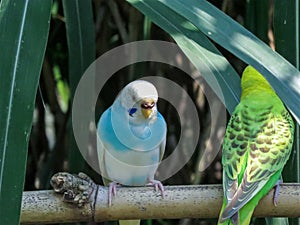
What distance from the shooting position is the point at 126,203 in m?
0.85

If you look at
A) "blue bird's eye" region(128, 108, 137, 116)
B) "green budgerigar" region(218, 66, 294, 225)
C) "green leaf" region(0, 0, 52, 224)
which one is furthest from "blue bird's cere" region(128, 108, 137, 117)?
"green leaf" region(0, 0, 52, 224)

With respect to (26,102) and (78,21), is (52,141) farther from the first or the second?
(26,102)

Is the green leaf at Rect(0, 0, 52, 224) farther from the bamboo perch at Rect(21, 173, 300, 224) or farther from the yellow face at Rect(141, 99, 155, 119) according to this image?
the yellow face at Rect(141, 99, 155, 119)

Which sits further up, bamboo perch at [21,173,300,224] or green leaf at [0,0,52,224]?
green leaf at [0,0,52,224]

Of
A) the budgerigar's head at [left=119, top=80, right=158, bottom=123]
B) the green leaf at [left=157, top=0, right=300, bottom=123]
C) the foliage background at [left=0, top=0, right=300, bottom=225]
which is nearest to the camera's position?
the green leaf at [left=157, top=0, right=300, bottom=123]

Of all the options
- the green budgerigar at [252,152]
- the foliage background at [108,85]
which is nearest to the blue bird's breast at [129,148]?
the green budgerigar at [252,152]

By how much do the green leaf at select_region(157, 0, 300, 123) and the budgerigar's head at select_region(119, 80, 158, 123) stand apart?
23cm

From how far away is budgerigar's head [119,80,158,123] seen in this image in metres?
0.99

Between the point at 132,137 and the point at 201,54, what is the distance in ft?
0.82

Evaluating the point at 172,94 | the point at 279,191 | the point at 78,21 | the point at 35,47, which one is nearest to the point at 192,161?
the point at 172,94

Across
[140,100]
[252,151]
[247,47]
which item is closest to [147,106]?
[140,100]

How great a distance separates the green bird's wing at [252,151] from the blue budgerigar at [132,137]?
0.41 feet

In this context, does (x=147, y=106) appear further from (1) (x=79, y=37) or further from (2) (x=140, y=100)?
(1) (x=79, y=37)

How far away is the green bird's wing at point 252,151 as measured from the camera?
89 centimetres
